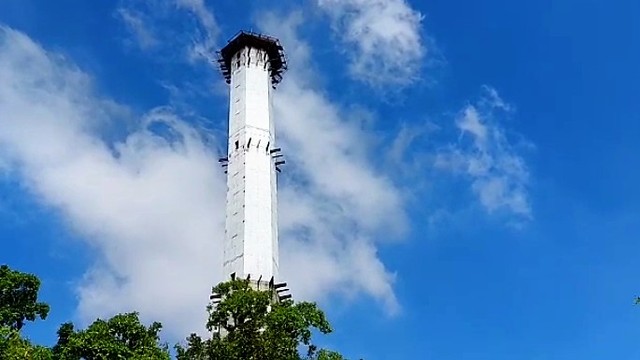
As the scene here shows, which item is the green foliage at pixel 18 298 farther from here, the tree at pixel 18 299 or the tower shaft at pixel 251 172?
the tower shaft at pixel 251 172

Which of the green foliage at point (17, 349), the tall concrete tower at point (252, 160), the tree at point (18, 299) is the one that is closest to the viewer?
the green foliage at point (17, 349)

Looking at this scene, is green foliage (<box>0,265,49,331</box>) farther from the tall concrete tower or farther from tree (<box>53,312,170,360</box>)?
the tall concrete tower

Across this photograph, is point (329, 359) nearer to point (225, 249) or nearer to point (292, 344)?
point (292, 344)

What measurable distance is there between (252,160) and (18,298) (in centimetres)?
2113

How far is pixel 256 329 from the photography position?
3412 centimetres

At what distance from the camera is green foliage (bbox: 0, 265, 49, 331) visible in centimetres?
3800

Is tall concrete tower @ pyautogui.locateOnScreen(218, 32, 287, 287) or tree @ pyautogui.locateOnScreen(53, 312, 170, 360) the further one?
tall concrete tower @ pyautogui.locateOnScreen(218, 32, 287, 287)

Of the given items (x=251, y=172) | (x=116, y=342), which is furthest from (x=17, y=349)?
(x=251, y=172)

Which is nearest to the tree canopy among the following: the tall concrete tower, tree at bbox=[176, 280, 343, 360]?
tree at bbox=[176, 280, 343, 360]

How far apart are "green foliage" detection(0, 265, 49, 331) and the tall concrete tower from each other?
14.1 metres

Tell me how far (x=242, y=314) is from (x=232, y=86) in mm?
29409

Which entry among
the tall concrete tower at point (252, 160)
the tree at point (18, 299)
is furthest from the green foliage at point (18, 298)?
the tall concrete tower at point (252, 160)

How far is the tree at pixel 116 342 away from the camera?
3266 centimetres

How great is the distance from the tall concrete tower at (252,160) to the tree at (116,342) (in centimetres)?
1649
